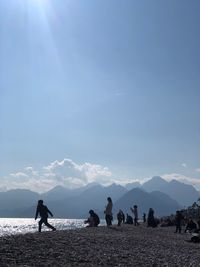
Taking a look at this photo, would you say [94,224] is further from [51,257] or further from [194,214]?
[194,214]

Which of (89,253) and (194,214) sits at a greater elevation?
(194,214)

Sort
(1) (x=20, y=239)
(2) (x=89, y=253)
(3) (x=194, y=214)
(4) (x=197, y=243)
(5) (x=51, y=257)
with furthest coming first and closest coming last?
(3) (x=194, y=214)
(4) (x=197, y=243)
(1) (x=20, y=239)
(2) (x=89, y=253)
(5) (x=51, y=257)

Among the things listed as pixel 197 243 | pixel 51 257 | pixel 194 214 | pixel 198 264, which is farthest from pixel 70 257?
pixel 194 214

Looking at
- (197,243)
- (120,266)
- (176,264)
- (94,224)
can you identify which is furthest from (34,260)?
(94,224)

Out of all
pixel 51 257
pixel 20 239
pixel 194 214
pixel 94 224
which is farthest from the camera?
pixel 194 214

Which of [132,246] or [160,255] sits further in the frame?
[132,246]

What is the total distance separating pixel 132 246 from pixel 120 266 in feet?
21.5

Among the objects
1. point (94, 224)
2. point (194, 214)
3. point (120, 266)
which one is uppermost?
point (194, 214)

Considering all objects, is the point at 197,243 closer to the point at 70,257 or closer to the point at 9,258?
the point at 70,257

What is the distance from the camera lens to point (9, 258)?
55.7ft

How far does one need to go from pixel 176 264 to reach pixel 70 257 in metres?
5.13

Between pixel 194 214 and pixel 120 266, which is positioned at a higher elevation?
pixel 194 214

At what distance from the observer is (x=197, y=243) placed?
3325 cm

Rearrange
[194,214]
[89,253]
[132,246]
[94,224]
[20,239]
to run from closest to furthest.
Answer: [89,253]
[20,239]
[132,246]
[94,224]
[194,214]
